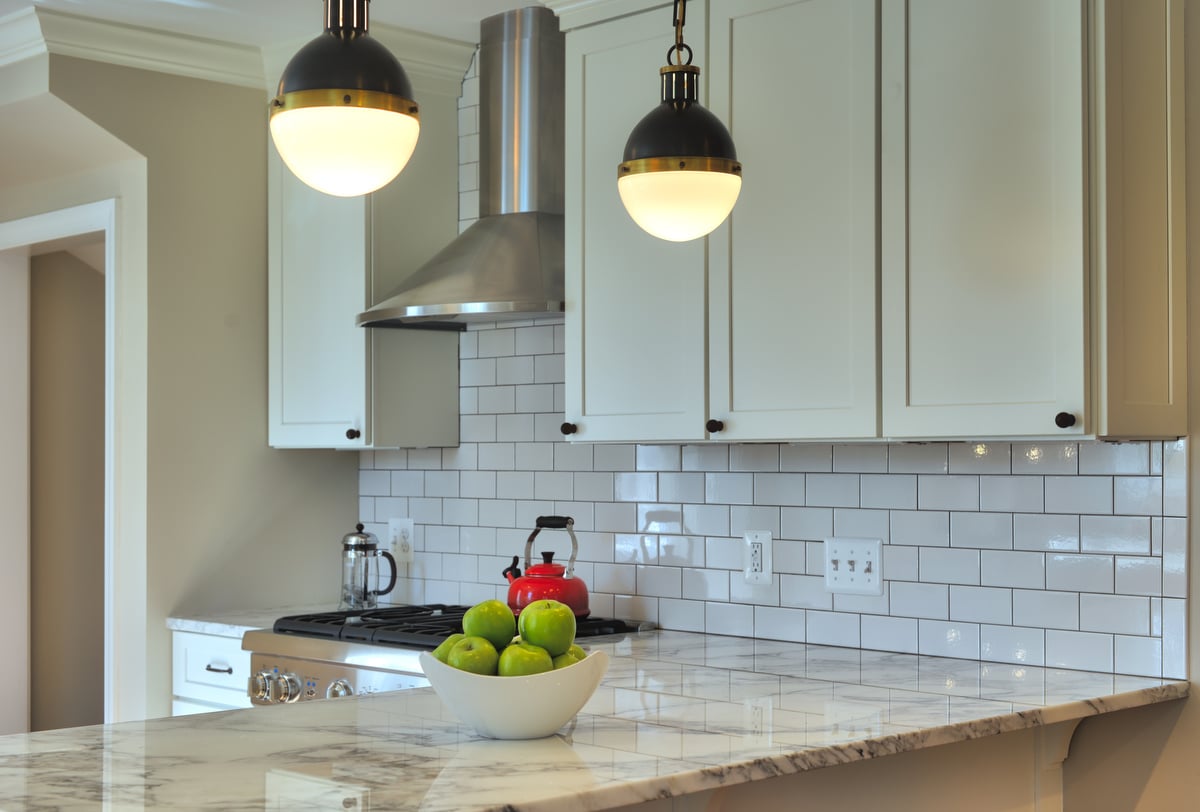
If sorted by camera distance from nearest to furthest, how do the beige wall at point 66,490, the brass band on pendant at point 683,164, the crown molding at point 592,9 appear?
the brass band on pendant at point 683,164 → the crown molding at point 592,9 → the beige wall at point 66,490

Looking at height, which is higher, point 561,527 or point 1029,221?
point 1029,221

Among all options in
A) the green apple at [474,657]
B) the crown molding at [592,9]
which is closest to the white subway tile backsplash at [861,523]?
the crown molding at [592,9]

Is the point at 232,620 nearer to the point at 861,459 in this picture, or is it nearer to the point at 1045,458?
the point at 861,459

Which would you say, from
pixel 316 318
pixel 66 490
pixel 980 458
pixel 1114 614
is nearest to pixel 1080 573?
pixel 1114 614

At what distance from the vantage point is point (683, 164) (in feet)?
7.10

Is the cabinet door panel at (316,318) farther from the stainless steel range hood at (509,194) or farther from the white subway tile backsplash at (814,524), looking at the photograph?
the white subway tile backsplash at (814,524)

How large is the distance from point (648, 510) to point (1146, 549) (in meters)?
1.31

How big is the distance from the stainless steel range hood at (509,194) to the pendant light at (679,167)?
120 centimetres

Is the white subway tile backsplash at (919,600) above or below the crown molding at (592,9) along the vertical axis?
below

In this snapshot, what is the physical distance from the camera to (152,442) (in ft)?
12.8

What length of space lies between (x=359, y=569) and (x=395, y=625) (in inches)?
25.1

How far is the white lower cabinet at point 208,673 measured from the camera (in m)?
3.72

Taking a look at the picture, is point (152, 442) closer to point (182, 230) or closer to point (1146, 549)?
point (182, 230)

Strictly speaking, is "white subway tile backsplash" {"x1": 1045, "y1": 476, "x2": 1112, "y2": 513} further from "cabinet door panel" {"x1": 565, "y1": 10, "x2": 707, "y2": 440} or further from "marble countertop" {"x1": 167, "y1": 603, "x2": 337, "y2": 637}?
"marble countertop" {"x1": 167, "y1": 603, "x2": 337, "y2": 637}
